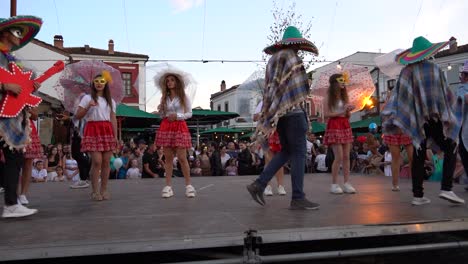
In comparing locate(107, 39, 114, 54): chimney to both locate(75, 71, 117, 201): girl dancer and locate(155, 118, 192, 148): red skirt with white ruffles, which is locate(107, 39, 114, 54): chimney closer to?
locate(75, 71, 117, 201): girl dancer

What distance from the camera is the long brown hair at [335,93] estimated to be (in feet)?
20.0

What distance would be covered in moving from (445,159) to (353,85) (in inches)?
95.2

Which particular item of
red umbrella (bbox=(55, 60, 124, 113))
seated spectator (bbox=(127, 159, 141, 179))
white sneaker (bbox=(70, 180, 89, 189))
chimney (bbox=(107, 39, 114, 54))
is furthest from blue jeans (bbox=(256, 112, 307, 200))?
chimney (bbox=(107, 39, 114, 54))

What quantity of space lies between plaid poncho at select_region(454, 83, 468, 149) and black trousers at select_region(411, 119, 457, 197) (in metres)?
1.17

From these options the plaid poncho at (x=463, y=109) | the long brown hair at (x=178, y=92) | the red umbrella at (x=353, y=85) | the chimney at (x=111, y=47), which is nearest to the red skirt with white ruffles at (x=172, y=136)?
the long brown hair at (x=178, y=92)

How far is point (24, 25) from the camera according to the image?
4.26m

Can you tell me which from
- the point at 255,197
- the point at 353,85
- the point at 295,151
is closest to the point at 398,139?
the point at 353,85

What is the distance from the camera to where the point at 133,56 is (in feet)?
132

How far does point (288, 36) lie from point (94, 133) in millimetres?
2764

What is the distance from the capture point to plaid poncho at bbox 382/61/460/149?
460 cm

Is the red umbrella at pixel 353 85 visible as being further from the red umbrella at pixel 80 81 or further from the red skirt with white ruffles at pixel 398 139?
the red umbrella at pixel 80 81

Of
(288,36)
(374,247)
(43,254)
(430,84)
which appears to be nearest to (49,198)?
(43,254)

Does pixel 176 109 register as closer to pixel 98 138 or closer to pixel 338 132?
pixel 98 138

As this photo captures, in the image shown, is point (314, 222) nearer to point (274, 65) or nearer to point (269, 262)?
point (269, 262)
